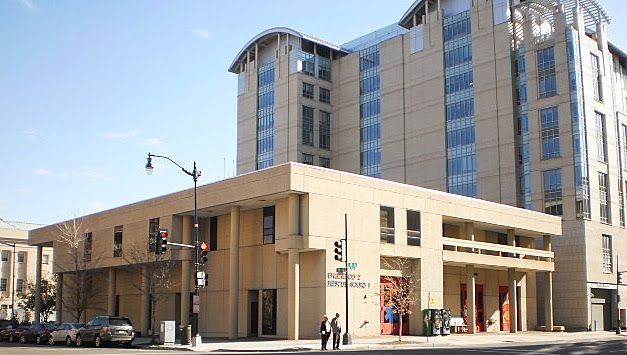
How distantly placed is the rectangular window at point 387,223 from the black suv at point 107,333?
671 inches

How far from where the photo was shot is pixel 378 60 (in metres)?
97.7

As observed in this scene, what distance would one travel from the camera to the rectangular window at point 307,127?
10138 centimetres

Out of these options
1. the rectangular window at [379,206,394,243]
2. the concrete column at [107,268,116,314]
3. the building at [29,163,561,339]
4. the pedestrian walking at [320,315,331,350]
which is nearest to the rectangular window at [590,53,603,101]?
the building at [29,163,561,339]

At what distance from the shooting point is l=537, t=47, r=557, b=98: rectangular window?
252 ft

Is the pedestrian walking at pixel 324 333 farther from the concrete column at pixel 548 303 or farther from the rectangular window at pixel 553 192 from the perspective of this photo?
the rectangular window at pixel 553 192

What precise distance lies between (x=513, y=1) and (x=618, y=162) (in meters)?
21.8

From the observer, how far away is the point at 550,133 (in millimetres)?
76125

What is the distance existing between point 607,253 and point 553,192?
8.72 meters

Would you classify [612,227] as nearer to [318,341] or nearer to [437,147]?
[437,147]

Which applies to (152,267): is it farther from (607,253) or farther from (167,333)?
(607,253)

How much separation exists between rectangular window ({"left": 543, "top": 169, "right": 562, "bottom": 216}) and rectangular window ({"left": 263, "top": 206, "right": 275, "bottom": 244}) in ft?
124

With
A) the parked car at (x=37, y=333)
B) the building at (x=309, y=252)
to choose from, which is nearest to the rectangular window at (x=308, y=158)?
the building at (x=309, y=252)

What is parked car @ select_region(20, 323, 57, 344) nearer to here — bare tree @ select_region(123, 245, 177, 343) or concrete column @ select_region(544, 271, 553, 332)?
bare tree @ select_region(123, 245, 177, 343)

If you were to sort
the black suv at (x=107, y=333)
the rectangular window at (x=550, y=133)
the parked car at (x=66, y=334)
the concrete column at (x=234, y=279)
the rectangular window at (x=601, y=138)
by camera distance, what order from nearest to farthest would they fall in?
the black suv at (x=107, y=333) → the parked car at (x=66, y=334) → the concrete column at (x=234, y=279) → the rectangular window at (x=550, y=133) → the rectangular window at (x=601, y=138)
